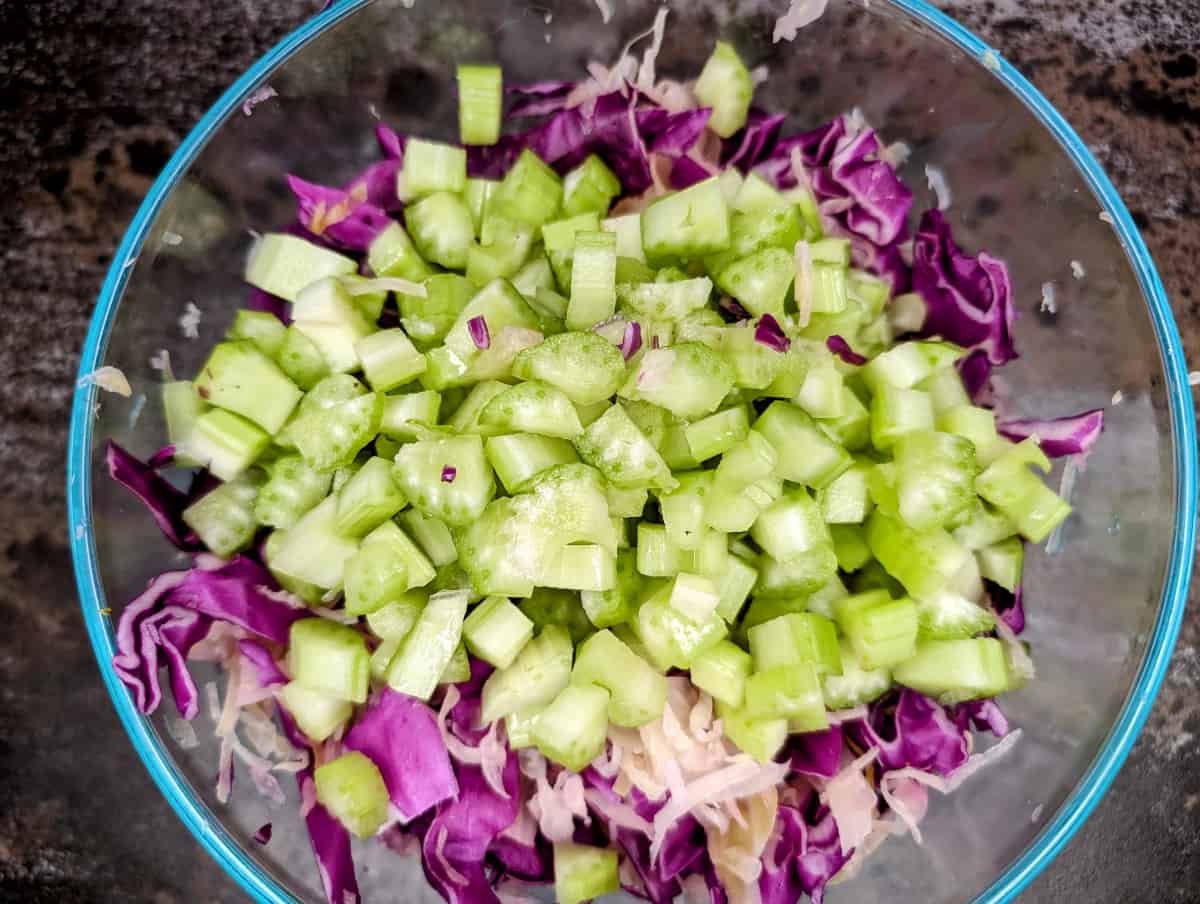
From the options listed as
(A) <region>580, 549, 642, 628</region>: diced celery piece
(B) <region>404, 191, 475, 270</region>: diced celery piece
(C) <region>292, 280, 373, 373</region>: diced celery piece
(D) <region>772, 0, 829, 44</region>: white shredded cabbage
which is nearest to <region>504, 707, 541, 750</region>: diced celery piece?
(A) <region>580, 549, 642, 628</region>: diced celery piece

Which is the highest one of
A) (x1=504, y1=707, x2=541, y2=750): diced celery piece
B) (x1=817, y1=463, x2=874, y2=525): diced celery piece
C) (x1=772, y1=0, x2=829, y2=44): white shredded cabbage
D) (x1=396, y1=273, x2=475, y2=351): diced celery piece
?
(x1=772, y1=0, x2=829, y2=44): white shredded cabbage

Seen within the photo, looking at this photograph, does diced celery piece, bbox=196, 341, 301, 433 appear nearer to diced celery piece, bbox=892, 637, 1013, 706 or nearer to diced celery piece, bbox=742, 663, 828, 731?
diced celery piece, bbox=742, 663, 828, 731

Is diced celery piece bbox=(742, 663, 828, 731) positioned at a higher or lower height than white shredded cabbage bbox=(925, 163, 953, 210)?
lower

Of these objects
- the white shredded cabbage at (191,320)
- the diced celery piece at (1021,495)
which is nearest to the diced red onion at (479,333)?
the white shredded cabbage at (191,320)

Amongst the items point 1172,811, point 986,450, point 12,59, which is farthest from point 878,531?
point 12,59

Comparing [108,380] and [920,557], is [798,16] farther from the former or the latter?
[108,380]

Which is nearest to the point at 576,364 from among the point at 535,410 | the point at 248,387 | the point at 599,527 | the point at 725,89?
the point at 535,410

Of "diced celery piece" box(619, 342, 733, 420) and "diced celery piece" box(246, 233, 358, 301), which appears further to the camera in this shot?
"diced celery piece" box(246, 233, 358, 301)
